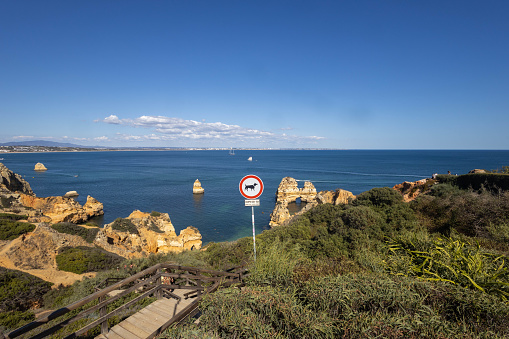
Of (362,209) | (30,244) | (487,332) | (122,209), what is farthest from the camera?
(122,209)

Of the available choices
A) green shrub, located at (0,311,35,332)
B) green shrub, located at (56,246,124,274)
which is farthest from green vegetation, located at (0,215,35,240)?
green shrub, located at (0,311,35,332)

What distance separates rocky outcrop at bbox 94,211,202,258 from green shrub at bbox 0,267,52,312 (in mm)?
6839

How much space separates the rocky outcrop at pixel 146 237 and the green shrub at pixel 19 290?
6839 mm

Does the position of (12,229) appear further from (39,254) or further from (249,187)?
(249,187)

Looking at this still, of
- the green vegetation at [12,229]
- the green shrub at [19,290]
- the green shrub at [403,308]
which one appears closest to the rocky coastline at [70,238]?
the green vegetation at [12,229]

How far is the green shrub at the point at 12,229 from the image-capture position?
563 inches

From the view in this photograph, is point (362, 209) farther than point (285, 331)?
Yes

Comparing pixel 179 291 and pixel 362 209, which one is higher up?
pixel 362 209

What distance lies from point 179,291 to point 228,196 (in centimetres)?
4741

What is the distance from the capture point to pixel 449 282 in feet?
11.2

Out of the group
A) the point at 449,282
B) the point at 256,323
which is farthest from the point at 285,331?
the point at 449,282

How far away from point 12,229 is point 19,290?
9.52m

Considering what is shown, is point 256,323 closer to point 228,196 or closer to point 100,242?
point 100,242

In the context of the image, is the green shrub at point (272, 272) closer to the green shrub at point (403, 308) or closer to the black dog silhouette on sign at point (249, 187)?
the green shrub at point (403, 308)
